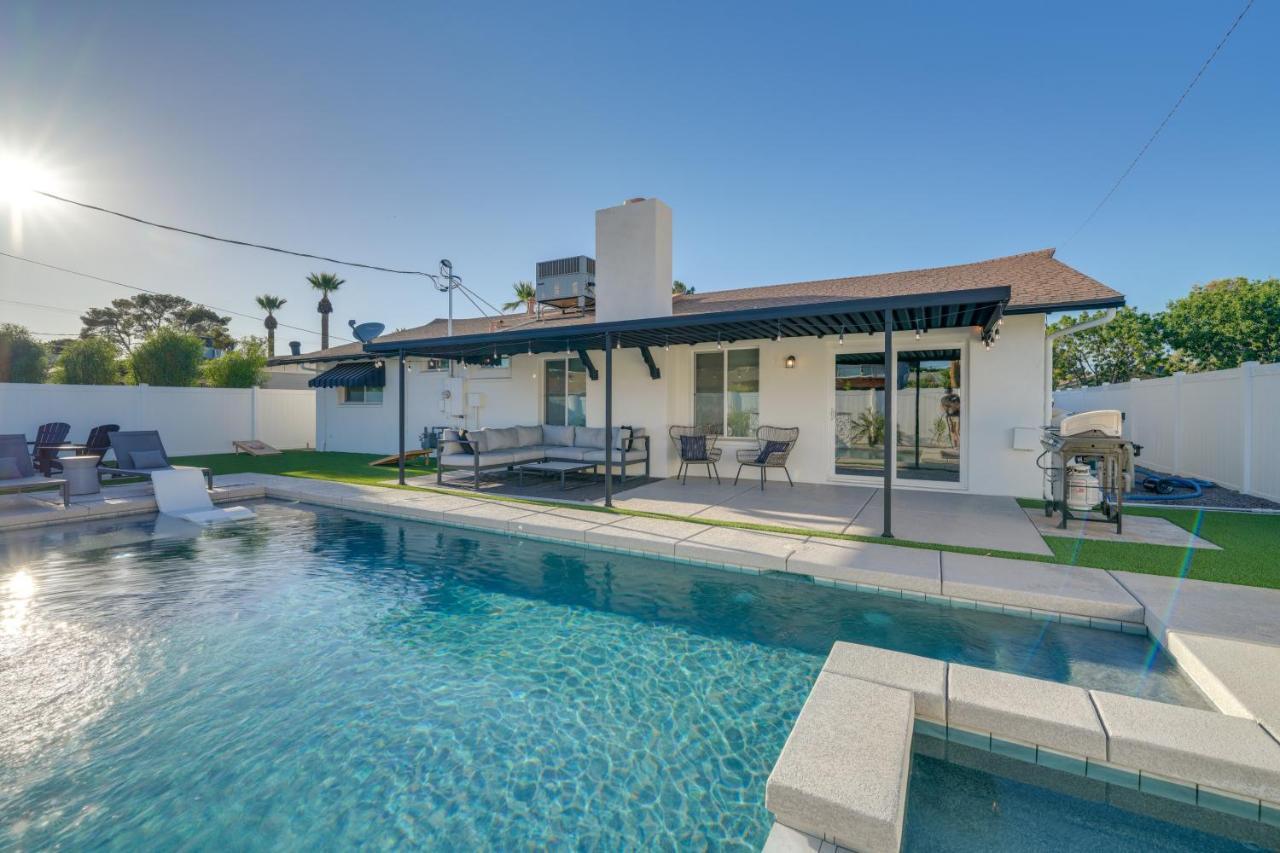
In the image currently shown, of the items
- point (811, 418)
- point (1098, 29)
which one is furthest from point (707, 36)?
point (811, 418)

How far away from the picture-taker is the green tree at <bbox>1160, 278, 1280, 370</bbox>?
20781 mm

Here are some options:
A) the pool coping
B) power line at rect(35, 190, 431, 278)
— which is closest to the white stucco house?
the pool coping

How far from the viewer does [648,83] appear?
1056cm

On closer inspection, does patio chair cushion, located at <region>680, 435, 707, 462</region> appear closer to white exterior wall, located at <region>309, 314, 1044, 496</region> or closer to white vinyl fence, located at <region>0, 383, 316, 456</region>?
white exterior wall, located at <region>309, 314, 1044, 496</region>

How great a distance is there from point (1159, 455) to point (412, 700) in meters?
14.8

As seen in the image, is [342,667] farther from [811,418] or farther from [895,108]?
[895,108]

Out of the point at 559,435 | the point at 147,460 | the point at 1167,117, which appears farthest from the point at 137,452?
the point at 1167,117

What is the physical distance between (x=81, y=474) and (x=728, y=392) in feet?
38.2

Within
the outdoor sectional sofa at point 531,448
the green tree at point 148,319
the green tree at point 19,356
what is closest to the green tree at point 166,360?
the green tree at point 19,356

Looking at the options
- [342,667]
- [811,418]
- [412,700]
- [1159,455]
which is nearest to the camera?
[412,700]

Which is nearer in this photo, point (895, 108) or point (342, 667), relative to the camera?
point (342, 667)

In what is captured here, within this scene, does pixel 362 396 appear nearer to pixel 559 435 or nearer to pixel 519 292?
pixel 559 435

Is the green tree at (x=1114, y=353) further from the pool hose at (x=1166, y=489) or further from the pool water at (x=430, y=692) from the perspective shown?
the pool water at (x=430, y=692)

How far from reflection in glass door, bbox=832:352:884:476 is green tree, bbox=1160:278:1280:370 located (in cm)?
Result: 2249
